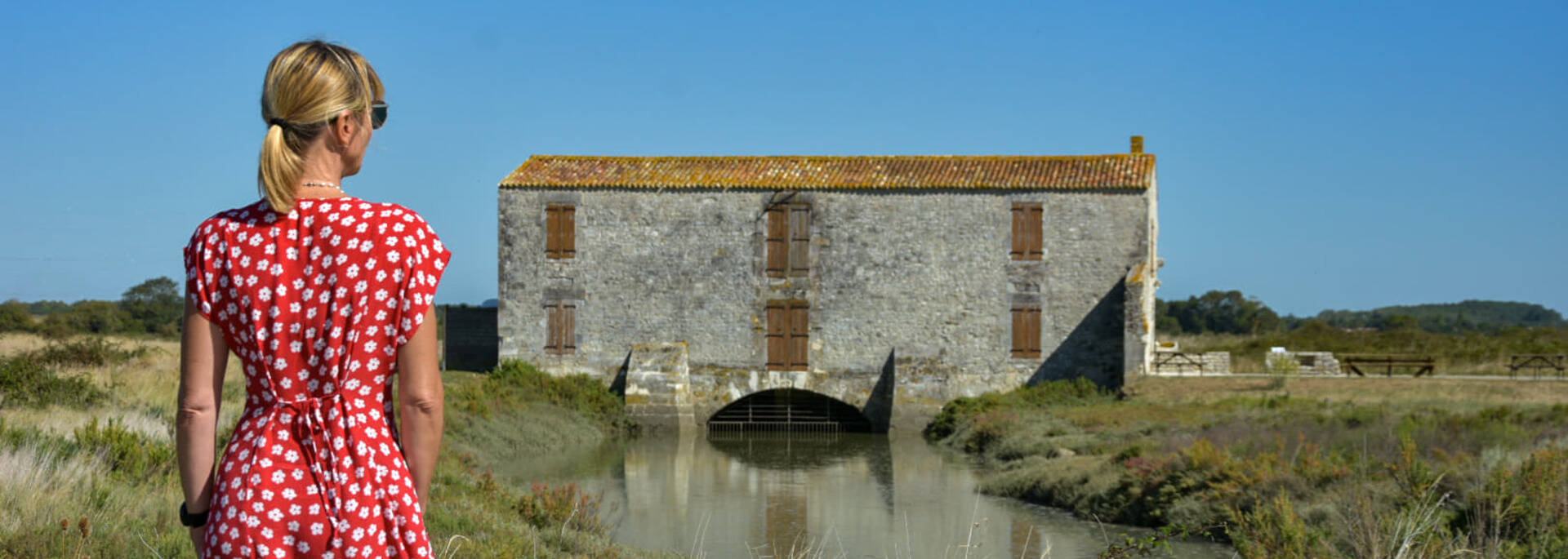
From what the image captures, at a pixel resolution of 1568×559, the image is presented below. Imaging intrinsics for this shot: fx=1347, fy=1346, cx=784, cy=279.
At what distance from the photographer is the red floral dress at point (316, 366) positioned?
236 centimetres

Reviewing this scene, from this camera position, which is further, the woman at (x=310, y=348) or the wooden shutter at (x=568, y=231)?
the wooden shutter at (x=568, y=231)

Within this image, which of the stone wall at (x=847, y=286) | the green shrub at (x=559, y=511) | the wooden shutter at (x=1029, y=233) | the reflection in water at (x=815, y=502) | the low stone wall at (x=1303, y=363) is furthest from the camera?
the low stone wall at (x=1303, y=363)

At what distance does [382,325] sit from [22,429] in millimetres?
7463

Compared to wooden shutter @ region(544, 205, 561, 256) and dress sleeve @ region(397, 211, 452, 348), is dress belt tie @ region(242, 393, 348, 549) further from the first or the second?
wooden shutter @ region(544, 205, 561, 256)

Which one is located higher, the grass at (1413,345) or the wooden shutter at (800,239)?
the wooden shutter at (800,239)

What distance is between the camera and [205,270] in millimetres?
2436

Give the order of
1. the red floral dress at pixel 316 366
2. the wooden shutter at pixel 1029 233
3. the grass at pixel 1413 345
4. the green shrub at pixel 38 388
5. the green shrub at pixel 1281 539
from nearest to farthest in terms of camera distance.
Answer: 1. the red floral dress at pixel 316 366
2. the green shrub at pixel 1281 539
3. the green shrub at pixel 38 388
4. the wooden shutter at pixel 1029 233
5. the grass at pixel 1413 345

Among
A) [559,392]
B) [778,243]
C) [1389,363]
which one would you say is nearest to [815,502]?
[778,243]

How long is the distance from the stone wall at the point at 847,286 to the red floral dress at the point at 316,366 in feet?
71.7

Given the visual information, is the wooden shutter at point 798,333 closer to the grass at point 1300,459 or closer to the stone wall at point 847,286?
the stone wall at point 847,286

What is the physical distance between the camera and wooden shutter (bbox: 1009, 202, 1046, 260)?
24016 millimetres

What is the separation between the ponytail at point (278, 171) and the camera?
2387 millimetres

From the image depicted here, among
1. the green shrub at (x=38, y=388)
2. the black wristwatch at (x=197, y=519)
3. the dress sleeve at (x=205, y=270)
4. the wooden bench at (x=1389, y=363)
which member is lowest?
the green shrub at (x=38, y=388)

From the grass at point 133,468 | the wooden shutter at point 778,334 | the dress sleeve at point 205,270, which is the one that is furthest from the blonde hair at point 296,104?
the wooden shutter at point 778,334
